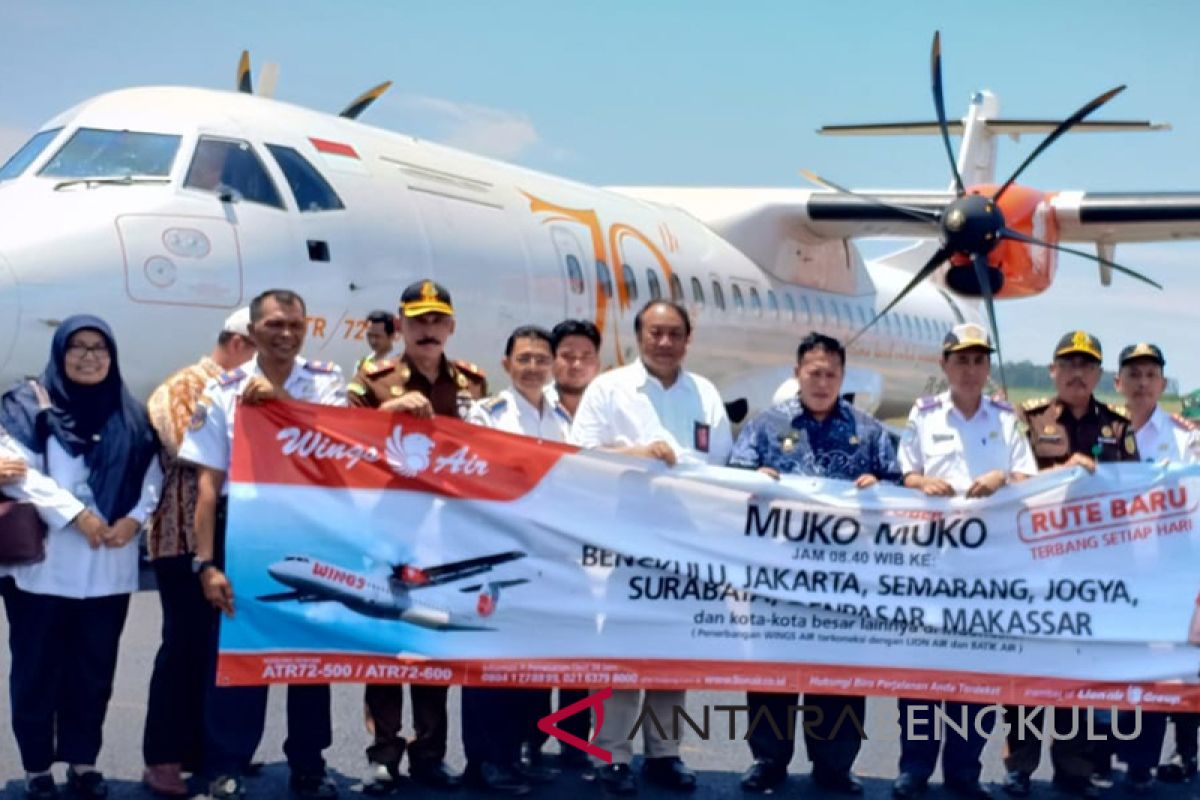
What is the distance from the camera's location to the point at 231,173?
10273 millimetres

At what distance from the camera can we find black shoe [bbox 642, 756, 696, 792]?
554 centimetres

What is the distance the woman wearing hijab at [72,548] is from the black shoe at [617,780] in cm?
188

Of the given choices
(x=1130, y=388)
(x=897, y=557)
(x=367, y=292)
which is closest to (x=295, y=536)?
(x=897, y=557)

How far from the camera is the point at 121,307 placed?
9.05 metres

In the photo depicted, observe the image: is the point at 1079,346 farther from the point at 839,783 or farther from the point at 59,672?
the point at 59,672

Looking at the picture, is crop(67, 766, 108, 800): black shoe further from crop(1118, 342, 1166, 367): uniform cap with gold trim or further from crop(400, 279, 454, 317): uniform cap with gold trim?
crop(1118, 342, 1166, 367): uniform cap with gold trim

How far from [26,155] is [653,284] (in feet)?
22.0

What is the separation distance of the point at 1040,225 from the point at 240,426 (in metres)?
14.4

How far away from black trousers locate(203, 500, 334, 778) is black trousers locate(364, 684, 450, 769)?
0.65ft

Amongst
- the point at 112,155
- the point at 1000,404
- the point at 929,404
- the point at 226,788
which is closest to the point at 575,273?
the point at 112,155

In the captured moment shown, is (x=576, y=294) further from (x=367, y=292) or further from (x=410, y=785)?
(x=410, y=785)

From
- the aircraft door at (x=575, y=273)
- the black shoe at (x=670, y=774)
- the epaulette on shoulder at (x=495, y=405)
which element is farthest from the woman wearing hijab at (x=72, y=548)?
the aircraft door at (x=575, y=273)

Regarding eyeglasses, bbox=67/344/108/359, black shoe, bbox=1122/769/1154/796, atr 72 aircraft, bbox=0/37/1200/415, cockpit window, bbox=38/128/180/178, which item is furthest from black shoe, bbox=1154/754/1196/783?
cockpit window, bbox=38/128/180/178

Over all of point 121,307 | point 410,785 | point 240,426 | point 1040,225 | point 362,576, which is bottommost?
point 410,785
